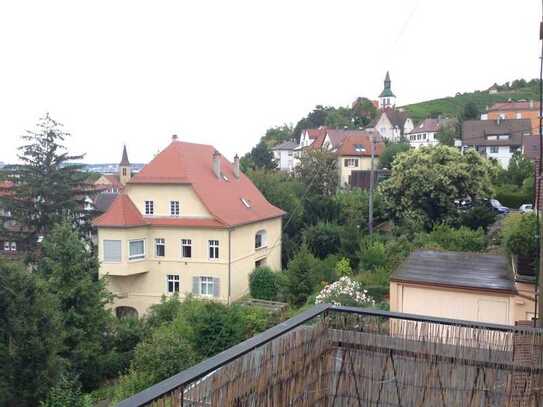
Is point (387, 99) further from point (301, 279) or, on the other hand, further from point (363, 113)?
point (301, 279)

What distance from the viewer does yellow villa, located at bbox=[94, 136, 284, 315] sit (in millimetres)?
21484

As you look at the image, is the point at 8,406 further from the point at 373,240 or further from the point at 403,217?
the point at 403,217

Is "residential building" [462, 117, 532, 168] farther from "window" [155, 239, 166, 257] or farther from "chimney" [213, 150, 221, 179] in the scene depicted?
"window" [155, 239, 166, 257]

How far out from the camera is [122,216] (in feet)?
69.9

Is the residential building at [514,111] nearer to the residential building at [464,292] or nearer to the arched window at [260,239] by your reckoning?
the arched window at [260,239]

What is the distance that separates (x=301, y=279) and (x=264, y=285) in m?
3.35

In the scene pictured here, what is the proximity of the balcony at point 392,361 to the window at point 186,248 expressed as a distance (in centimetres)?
Result: 1897

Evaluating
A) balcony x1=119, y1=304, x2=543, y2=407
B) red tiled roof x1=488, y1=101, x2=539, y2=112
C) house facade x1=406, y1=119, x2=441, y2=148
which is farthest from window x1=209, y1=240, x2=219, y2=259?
red tiled roof x1=488, y1=101, x2=539, y2=112

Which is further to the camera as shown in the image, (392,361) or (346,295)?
(346,295)

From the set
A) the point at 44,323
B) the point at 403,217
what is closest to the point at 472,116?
the point at 403,217

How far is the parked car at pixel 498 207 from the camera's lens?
2427cm

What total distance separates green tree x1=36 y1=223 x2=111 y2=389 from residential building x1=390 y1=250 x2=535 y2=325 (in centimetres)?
963

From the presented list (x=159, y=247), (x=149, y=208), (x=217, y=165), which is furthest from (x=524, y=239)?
(x=217, y=165)

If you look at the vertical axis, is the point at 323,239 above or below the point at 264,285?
above
